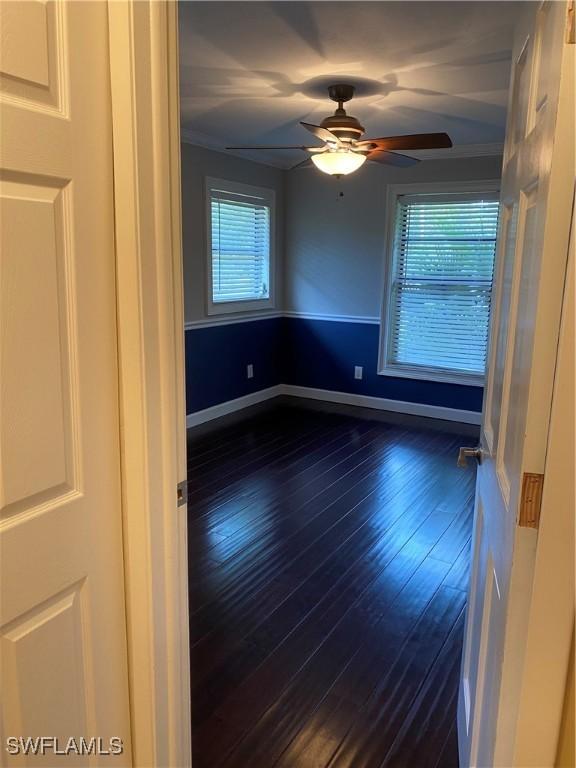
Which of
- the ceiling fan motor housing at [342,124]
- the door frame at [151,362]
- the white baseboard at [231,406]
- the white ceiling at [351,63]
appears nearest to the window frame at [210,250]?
the white ceiling at [351,63]

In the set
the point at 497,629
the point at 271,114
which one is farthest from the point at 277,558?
the point at 271,114

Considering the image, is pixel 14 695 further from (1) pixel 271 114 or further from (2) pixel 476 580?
(1) pixel 271 114

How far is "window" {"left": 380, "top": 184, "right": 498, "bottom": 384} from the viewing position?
4.85m

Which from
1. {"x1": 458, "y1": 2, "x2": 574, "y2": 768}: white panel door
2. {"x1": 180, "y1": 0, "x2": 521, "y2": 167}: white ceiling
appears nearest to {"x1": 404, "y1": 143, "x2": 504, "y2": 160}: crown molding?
{"x1": 180, "y1": 0, "x2": 521, "y2": 167}: white ceiling

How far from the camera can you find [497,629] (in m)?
1.12

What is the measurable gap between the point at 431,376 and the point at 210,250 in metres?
2.29

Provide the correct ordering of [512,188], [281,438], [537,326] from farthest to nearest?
1. [281,438]
2. [512,188]
3. [537,326]

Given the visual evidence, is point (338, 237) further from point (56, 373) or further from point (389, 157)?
point (56, 373)

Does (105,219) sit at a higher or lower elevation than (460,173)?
lower

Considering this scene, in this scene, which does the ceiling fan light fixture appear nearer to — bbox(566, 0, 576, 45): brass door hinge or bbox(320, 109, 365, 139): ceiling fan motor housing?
bbox(320, 109, 365, 139): ceiling fan motor housing

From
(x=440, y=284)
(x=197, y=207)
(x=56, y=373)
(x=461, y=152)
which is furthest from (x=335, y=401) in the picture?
(x=56, y=373)

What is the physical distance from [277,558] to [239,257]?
3.17 metres

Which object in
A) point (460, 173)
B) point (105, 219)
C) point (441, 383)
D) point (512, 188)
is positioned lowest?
point (441, 383)

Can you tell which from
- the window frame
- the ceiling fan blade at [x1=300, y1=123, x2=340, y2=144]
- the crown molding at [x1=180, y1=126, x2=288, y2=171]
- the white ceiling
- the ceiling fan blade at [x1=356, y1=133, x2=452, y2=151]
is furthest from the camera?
the window frame
